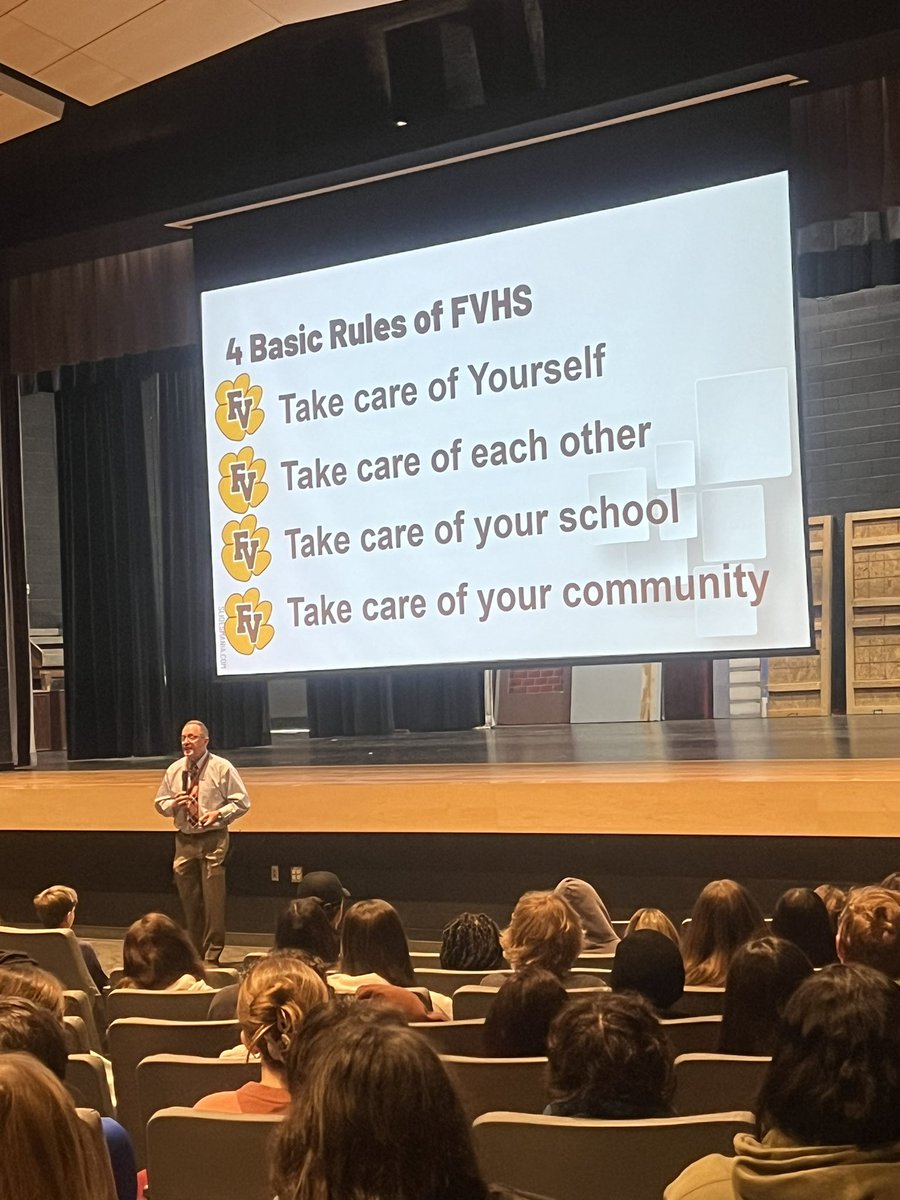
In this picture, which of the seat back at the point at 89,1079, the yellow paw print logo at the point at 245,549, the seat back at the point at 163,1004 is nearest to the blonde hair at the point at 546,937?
the seat back at the point at 163,1004

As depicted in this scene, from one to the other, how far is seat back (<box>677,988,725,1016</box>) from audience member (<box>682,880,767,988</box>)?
0.79 feet

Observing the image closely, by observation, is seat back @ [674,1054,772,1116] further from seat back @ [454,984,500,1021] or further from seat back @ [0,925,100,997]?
seat back @ [0,925,100,997]

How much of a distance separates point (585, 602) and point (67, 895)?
9.55 feet

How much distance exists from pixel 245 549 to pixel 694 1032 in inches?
214

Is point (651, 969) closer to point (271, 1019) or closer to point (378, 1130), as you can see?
point (271, 1019)

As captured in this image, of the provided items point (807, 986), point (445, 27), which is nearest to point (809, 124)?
point (445, 27)

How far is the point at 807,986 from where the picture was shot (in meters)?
1.64

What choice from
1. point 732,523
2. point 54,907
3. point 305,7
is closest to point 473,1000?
point 54,907

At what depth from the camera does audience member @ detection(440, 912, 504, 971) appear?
12.0 ft

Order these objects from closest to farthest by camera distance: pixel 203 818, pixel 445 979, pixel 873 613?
pixel 445 979 → pixel 203 818 → pixel 873 613

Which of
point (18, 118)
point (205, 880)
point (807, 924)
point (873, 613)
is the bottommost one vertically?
point (205, 880)

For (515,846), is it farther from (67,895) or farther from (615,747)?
(67,895)

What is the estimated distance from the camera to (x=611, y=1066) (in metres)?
1.93

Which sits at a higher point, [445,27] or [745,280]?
[445,27]
